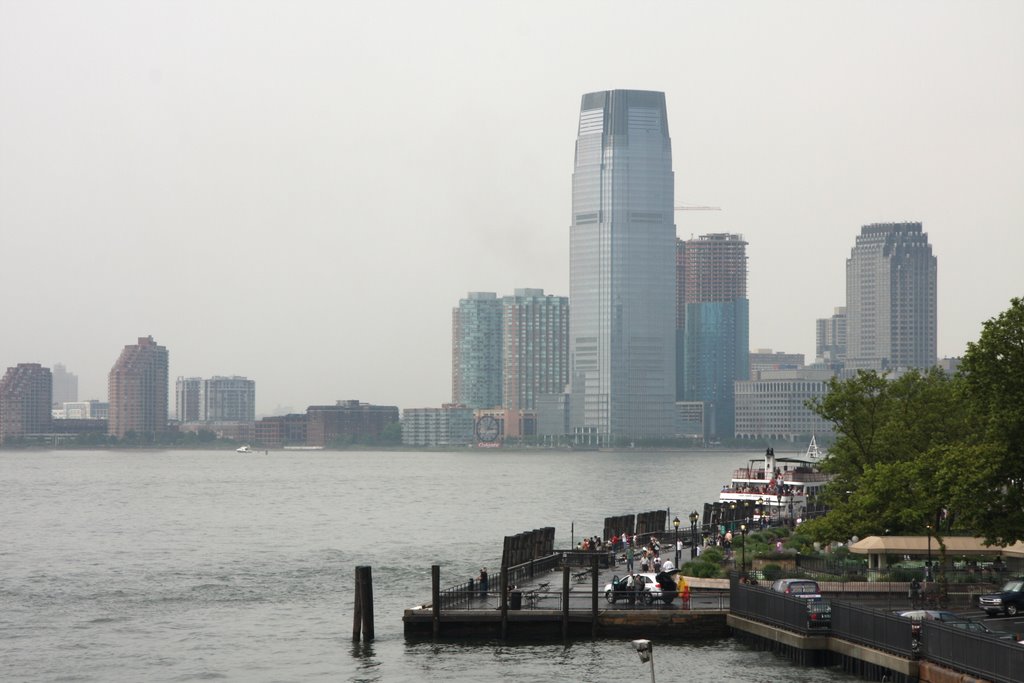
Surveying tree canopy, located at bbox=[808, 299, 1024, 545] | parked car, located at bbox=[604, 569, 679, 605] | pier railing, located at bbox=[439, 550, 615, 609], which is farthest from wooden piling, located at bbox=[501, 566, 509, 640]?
tree canopy, located at bbox=[808, 299, 1024, 545]

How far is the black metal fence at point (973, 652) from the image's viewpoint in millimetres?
40000

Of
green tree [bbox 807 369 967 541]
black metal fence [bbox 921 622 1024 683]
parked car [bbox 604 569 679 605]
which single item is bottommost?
parked car [bbox 604 569 679 605]

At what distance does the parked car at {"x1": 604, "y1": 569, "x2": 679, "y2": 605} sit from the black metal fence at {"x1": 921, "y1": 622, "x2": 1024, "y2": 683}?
1633cm

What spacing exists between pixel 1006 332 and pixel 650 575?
723 inches

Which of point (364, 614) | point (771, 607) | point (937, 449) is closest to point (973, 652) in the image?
point (771, 607)

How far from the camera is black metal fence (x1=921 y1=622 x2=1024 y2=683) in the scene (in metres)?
40.0

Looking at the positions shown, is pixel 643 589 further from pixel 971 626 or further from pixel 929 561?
pixel 971 626

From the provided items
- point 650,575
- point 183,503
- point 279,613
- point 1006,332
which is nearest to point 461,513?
point 183,503

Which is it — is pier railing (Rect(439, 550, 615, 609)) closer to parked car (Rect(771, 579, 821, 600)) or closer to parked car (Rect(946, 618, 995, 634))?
parked car (Rect(771, 579, 821, 600))

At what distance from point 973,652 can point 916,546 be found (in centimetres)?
2294

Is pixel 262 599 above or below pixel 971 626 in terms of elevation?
below

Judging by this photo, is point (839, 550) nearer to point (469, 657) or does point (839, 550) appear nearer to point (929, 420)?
point (929, 420)

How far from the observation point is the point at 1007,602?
53.1m

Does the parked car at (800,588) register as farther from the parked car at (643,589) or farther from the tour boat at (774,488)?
the tour boat at (774,488)
